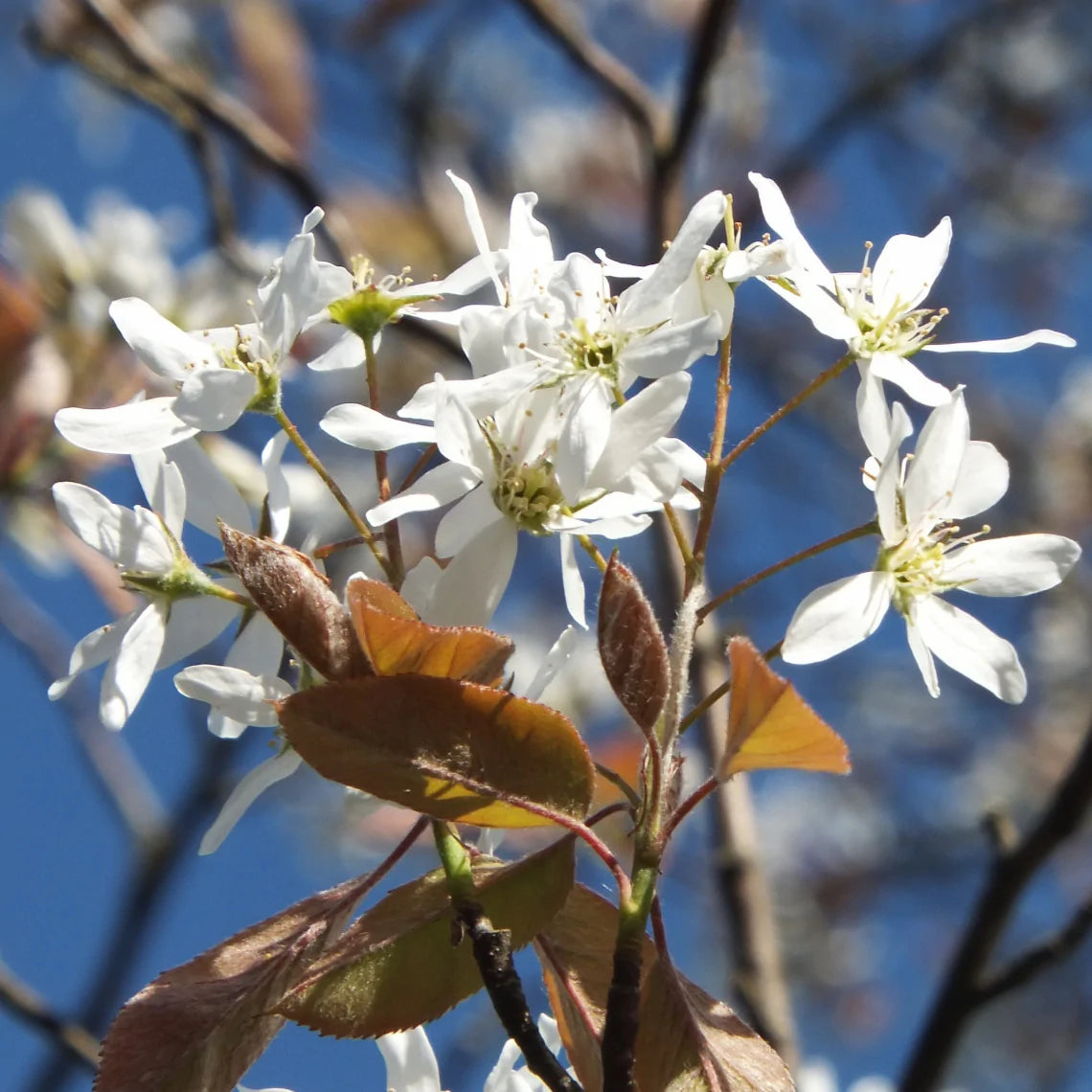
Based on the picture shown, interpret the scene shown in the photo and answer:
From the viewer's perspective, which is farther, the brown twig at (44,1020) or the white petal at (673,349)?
the brown twig at (44,1020)

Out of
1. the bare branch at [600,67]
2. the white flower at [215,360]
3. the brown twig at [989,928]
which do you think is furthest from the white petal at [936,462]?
the bare branch at [600,67]

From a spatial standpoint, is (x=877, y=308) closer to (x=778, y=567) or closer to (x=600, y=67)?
(x=778, y=567)

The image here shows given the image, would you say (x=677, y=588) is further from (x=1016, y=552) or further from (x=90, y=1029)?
(x=90, y=1029)

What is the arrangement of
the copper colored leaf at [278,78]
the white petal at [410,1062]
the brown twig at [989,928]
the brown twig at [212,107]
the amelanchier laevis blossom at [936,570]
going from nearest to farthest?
the amelanchier laevis blossom at [936,570]
the white petal at [410,1062]
the brown twig at [989,928]
the brown twig at [212,107]
the copper colored leaf at [278,78]

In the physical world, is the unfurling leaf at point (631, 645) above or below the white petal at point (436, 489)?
below

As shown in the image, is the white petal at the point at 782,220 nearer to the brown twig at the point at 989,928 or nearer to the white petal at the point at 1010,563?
the white petal at the point at 1010,563
